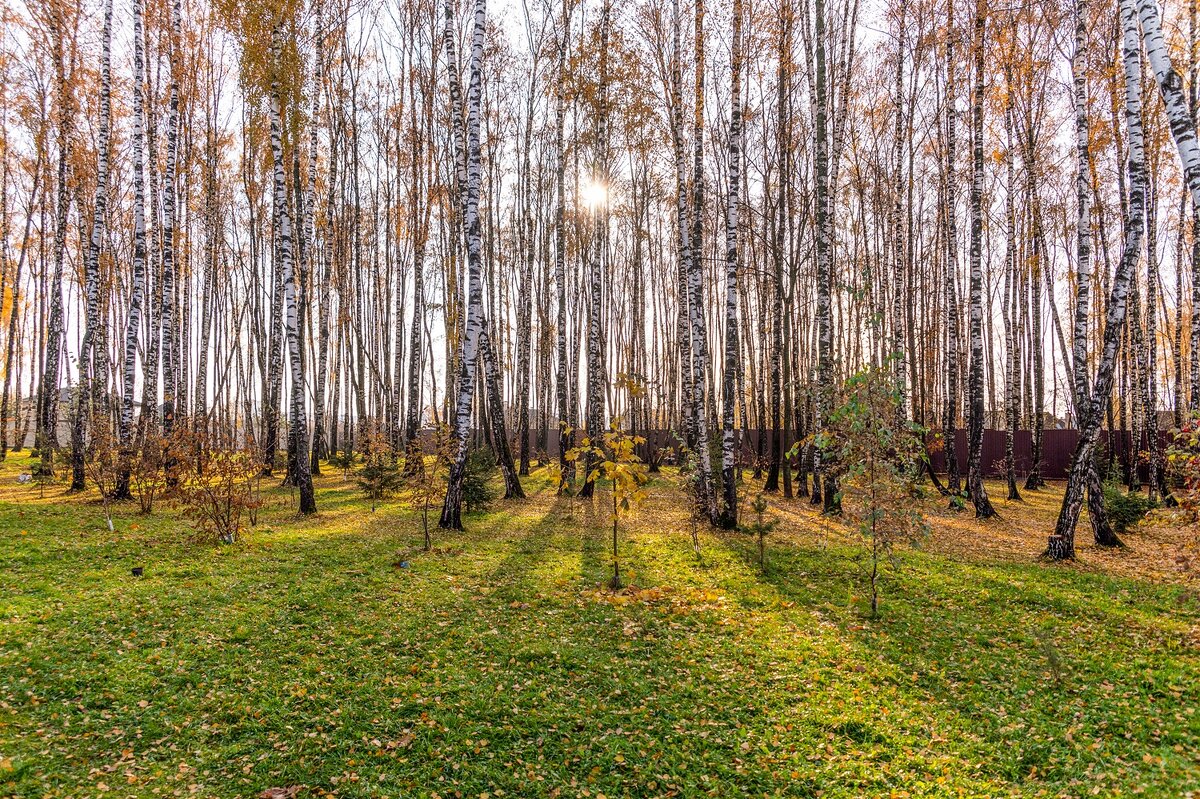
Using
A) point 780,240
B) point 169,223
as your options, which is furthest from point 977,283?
point 169,223

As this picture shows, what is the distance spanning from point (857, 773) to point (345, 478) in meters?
18.1

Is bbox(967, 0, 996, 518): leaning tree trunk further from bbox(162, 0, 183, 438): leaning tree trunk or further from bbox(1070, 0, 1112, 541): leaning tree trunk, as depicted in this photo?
bbox(162, 0, 183, 438): leaning tree trunk

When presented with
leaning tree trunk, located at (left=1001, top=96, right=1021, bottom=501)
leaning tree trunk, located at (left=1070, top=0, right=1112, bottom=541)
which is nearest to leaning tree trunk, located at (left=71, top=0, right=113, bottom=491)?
leaning tree trunk, located at (left=1070, top=0, right=1112, bottom=541)

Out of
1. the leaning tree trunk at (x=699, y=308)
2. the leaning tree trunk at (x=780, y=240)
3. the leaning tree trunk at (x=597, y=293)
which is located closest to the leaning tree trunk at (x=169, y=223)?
the leaning tree trunk at (x=597, y=293)

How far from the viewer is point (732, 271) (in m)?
10.8

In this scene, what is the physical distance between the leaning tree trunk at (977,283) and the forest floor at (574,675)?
12.5 feet

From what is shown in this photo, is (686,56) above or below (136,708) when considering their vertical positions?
above

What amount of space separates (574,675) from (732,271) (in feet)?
26.5

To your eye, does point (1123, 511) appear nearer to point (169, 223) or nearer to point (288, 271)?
point (288, 271)

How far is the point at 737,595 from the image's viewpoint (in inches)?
291

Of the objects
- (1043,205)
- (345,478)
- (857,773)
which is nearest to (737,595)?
(857,773)

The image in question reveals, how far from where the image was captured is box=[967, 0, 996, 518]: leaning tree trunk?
11078mm

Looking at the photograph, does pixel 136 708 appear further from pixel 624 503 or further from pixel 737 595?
pixel 737 595

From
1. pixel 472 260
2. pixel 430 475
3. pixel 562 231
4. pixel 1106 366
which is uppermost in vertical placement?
pixel 562 231
